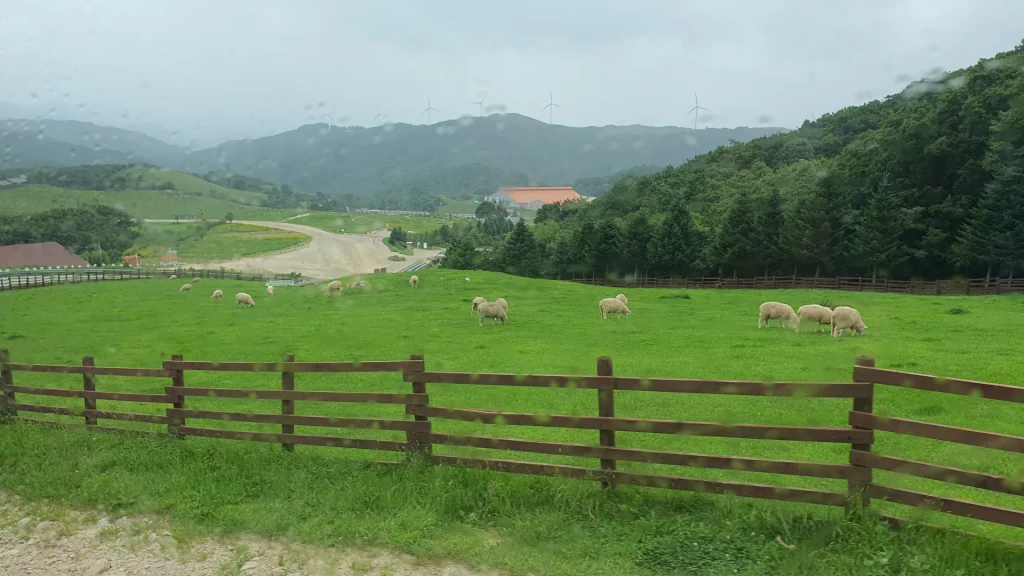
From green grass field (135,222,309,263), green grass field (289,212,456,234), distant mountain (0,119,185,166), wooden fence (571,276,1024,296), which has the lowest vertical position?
wooden fence (571,276,1024,296)

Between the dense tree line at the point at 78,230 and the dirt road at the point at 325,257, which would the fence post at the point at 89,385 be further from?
the dense tree line at the point at 78,230

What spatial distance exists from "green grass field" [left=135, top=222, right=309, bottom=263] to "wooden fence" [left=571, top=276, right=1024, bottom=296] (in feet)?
143

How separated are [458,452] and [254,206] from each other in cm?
10996

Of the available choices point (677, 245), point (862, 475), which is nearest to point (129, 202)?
point (677, 245)

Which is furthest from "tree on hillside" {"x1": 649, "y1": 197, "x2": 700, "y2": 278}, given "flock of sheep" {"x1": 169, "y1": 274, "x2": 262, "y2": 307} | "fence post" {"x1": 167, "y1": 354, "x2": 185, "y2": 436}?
"fence post" {"x1": 167, "y1": 354, "x2": 185, "y2": 436}

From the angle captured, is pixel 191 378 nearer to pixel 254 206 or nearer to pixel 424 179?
pixel 254 206

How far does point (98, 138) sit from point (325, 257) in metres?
27.5

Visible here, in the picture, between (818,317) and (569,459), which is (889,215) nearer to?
(818,317)

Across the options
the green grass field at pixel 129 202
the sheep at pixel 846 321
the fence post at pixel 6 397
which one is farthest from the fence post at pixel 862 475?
the green grass field at pixel 129 202

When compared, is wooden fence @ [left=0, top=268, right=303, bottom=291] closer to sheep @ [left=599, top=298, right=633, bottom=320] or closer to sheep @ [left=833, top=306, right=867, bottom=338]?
sheep @ [left=599, top=298, right=633, bottom=320]

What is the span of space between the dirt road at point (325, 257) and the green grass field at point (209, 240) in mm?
1973

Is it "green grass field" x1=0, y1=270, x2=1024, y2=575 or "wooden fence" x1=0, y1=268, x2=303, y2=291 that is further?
"wooden fence" x1=0, y1=268, x2=303, y2=291

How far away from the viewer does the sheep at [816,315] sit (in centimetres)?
2019

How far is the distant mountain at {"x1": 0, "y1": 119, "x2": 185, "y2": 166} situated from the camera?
7444cm
